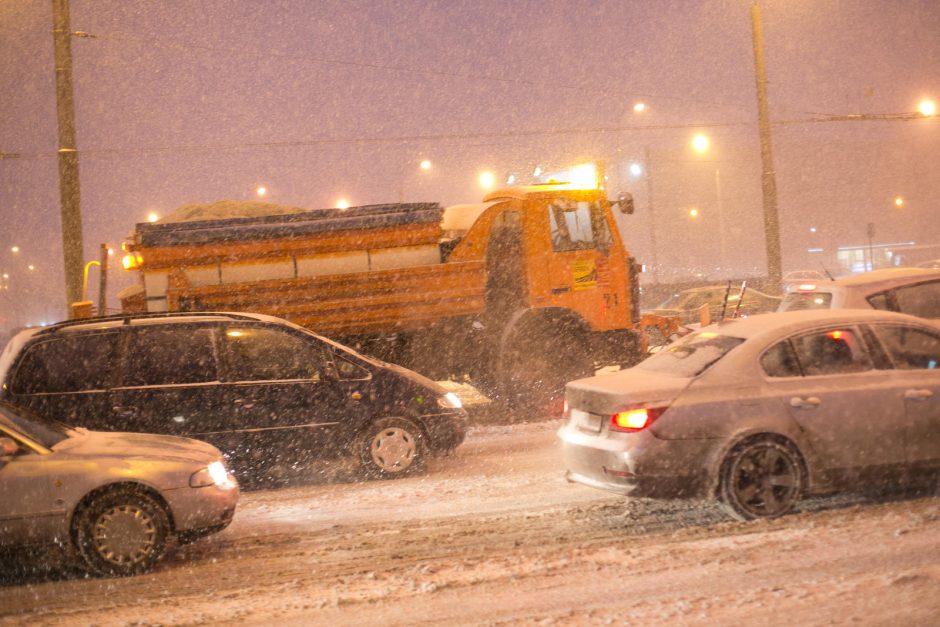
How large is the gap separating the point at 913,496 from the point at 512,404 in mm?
6561

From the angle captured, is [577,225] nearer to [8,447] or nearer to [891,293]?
[891,293]

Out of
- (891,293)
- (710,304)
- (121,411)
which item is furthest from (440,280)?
(710,304)

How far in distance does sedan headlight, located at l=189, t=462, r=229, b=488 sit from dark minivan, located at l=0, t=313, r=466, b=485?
6.19 ft

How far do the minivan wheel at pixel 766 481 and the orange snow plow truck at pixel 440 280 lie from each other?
6220mm

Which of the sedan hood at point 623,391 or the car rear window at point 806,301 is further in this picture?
the car rear window at point 806,301

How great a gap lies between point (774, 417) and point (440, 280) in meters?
6.29

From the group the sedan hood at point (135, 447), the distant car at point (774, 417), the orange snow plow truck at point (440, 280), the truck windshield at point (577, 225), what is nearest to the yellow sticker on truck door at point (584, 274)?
the orange snow plow truck at point (440, 280)

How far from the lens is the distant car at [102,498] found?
6.38 m

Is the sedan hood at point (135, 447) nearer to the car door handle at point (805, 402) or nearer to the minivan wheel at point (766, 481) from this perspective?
the minivan wheel at point (766, 481)

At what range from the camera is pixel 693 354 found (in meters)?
7.33

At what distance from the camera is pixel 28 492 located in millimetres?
6371

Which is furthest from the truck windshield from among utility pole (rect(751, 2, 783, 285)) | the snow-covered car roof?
utility pole (rect(751, 2, 783, 285))

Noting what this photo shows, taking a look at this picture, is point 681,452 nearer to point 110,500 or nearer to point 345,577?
point 345,577

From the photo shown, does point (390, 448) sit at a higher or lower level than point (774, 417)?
lower
